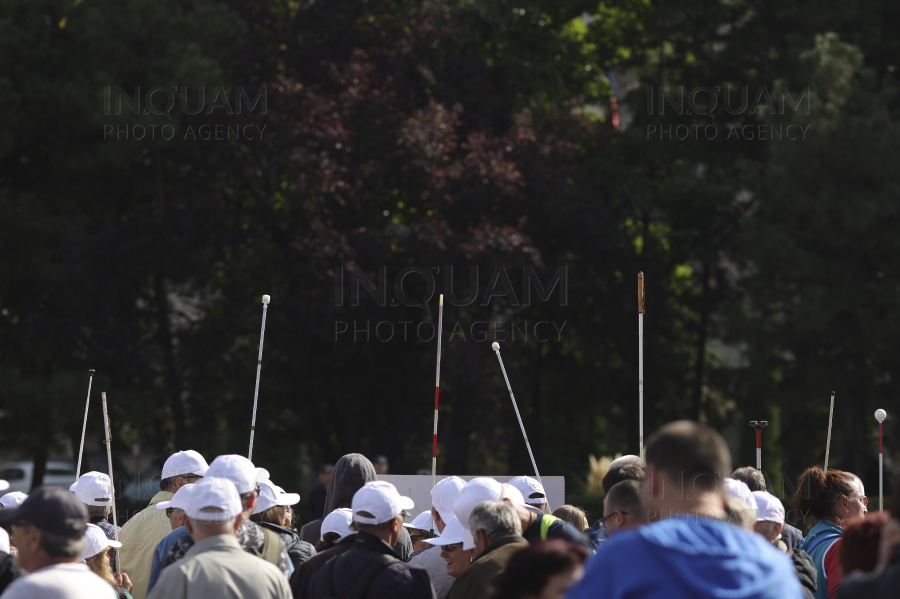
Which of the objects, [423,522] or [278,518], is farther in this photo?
[423,522]

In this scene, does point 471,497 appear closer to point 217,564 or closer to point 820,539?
point 217,564

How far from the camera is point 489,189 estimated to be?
16.0 metres

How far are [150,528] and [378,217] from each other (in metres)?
11.1

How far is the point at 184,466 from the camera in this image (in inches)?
227

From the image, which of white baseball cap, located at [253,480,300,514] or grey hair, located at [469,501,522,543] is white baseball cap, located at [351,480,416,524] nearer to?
grey hair, located at [469,501,522,543]

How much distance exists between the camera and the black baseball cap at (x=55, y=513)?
344cm

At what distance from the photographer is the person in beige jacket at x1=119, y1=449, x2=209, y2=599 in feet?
18.8

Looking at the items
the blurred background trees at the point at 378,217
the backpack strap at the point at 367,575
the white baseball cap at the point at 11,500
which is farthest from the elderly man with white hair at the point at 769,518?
the blurred background trees at the point at 378,217

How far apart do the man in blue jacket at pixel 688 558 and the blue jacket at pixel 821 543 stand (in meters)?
2.71

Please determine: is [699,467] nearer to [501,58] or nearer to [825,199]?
[825,199]

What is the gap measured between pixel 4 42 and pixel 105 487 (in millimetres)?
12550

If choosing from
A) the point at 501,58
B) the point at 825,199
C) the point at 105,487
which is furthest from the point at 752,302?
the point at 105,487

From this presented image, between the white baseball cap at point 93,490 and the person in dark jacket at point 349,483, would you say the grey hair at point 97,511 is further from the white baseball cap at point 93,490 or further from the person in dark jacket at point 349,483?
the person in dark jacket at point 349,483

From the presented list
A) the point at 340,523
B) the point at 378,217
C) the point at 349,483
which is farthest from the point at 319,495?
the point at 340,523
